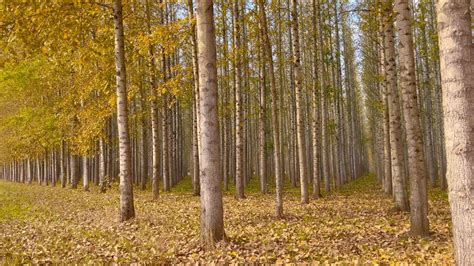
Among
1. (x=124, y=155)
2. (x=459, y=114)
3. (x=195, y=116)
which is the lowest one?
(x=124, y=155)

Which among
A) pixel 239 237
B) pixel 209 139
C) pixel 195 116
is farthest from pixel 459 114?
pixel 195 116

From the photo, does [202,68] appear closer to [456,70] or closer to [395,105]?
[456,70]

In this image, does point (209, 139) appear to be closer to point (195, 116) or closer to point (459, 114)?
point (459, 114)

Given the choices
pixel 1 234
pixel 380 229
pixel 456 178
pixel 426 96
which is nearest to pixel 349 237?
→ pixel 380 229

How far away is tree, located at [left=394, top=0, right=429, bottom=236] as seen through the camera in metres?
7.61

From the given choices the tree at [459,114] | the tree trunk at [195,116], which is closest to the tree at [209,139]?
the tree at [459,114]

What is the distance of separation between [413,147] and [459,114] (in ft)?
12.6

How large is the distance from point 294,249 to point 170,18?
22131 mm

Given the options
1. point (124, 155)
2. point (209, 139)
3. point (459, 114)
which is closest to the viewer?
point (459, 114)

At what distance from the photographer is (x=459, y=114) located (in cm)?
401

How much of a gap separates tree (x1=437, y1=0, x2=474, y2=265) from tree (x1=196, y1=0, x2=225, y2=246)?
429 centimetres

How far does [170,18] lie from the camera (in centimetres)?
2630

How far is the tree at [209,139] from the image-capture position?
24.6ft

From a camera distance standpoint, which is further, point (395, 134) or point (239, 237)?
point (395, 134)
